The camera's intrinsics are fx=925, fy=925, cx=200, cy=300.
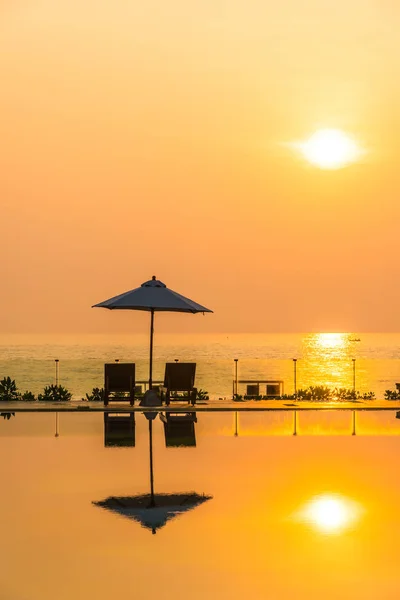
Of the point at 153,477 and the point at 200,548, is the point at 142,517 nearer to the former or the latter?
the point at 200,548

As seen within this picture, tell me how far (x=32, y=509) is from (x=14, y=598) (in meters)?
2.60

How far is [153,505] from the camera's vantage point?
8.34m

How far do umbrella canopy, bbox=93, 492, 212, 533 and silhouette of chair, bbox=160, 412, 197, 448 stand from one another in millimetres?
3869

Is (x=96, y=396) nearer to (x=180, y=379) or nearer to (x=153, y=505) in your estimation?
(x=180, y=379)

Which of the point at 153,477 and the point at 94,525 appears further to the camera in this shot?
the point at 153,477

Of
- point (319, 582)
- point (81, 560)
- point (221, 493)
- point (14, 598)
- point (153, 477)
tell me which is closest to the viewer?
point (14, 598)

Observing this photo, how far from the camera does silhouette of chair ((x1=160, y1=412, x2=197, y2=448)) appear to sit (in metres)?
13.1

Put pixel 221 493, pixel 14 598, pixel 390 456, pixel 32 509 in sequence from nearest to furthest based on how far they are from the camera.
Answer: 1. pixel 14 598
2. pixel 32 509
3. pixel 221 493
4. pixel 390 456

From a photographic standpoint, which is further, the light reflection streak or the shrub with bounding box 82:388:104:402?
the shrub with bounding box 82:388:104:402

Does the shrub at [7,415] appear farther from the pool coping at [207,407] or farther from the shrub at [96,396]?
the shrub at [96,396]

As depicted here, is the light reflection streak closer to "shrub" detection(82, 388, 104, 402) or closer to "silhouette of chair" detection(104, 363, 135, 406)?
"silhouette of chair" detection(104, 363, 135, 406)

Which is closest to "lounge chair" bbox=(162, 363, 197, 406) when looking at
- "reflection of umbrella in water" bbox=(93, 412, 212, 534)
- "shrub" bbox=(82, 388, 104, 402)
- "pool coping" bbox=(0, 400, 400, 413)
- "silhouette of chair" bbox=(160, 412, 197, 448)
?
"pool coping" bbox=(0, 400, 400, 413)

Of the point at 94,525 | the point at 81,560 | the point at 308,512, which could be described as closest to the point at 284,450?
the point at 308,512

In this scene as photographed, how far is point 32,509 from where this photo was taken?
8.10 m
